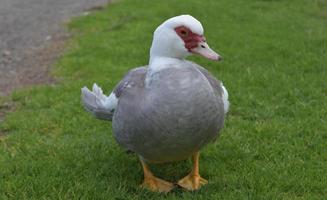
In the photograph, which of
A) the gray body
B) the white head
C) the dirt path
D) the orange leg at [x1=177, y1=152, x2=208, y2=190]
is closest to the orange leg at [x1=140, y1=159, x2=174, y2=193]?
the orange leg at [x1=177, y1=152, x2=208, y2=190]

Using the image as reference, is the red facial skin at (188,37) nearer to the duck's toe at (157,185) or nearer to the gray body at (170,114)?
the gray body at (170,114)

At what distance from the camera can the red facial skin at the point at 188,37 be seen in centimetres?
420

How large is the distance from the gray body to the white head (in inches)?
5.0

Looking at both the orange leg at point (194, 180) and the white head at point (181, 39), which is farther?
the orange leg at point (194, 180)

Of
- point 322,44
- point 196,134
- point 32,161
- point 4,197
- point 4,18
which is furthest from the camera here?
point 4,18

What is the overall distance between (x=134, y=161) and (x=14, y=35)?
6.10m

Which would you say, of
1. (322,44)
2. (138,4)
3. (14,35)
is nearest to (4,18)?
(14,35)

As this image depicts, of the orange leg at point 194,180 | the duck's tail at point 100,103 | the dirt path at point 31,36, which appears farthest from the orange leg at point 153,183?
the dirt path at point 31,36

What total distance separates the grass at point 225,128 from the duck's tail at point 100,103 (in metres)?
0.46

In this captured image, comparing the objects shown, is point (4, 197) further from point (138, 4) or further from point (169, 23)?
point (138, 4)

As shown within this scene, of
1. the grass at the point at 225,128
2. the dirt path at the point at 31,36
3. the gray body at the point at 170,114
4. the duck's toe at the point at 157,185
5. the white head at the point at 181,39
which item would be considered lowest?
the dirt path at the point at 31,36

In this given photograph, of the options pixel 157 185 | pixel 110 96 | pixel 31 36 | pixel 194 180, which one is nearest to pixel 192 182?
pixel 194 180

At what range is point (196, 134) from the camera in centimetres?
413

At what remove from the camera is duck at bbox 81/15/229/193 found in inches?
158
